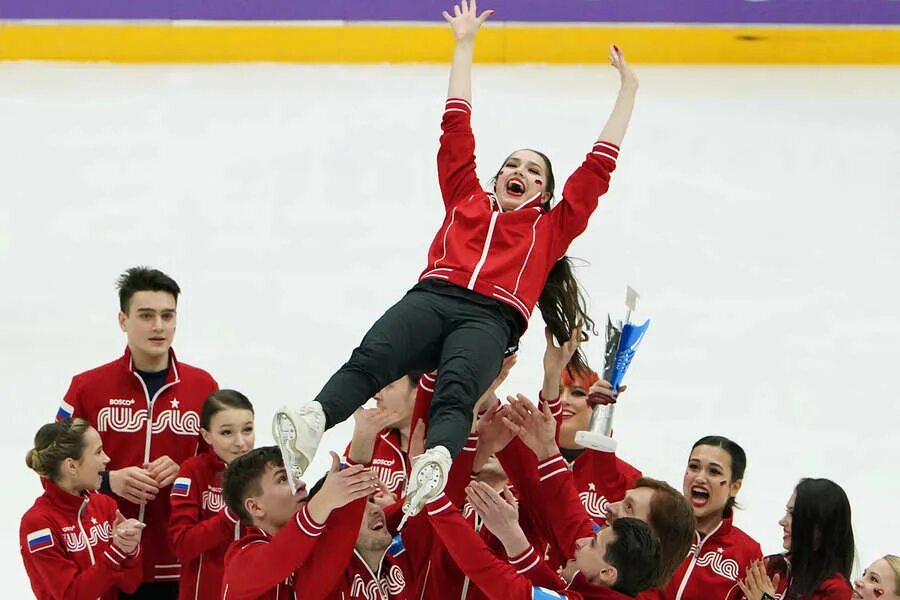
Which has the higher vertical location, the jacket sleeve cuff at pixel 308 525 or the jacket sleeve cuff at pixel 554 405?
the jacket sleeve cuff at pixel 554 405

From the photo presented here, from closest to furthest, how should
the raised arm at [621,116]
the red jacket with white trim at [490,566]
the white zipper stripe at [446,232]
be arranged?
the red jacket with white trim at [490,566] → the white zipper stripe at [446,232] → the raised arm at [621,116]

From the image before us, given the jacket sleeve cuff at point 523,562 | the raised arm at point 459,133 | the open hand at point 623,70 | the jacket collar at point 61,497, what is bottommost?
the jacket collar at point 61,497

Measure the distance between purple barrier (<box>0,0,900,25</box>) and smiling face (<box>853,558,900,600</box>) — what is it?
7770mm

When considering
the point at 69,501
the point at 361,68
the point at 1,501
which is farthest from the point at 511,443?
the point at 361,68

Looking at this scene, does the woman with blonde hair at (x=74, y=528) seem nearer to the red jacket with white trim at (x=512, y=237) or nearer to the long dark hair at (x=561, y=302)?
the red jacket with white trim at (x=512, y=237)

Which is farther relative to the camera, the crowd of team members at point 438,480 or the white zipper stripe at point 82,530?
the white zipper stripe at point 82,530

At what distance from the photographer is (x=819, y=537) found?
13.4 feet

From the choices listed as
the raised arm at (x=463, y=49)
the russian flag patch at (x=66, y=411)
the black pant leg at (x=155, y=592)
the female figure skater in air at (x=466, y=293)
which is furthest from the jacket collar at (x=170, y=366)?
the raised arm at (x=463, y=49)

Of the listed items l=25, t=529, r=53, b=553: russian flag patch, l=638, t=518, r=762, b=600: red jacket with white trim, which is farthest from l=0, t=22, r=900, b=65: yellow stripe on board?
l=25, t=529, r=53, b=553: russian flag patch

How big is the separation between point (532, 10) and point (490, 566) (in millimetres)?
8024

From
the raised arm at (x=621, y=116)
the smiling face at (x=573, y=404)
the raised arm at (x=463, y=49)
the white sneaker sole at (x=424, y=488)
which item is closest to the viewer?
the white sneaker sole at (x=424, y=488)

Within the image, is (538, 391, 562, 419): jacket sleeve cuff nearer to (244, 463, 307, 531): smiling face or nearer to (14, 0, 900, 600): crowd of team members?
(14, 0, 900, 600): crowd of team members

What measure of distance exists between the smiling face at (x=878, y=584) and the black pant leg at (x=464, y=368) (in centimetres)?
116

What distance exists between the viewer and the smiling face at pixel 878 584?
3.88 m
